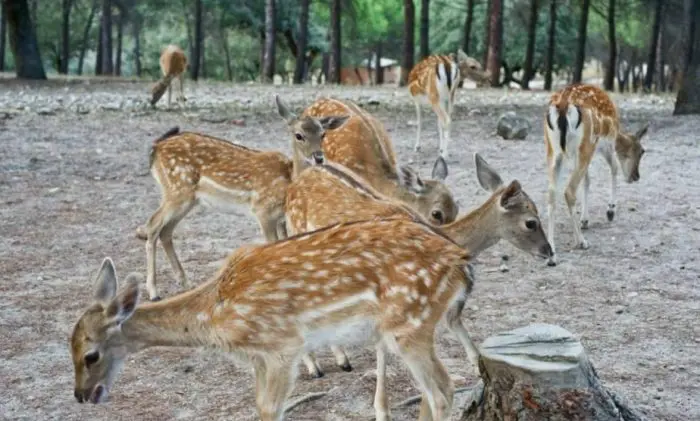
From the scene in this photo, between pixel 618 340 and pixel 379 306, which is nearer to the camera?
pixel 379 306

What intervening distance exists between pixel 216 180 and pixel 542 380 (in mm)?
3680

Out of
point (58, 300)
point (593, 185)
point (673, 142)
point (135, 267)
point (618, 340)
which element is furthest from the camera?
point (673, 142)

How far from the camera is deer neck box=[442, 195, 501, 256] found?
19.4 feet

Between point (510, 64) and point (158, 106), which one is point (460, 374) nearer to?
point (158, 106)

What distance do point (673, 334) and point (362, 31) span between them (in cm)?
3741

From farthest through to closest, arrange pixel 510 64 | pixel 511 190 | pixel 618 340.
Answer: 1. pixel 510 64
2. pixel 511 190
3. pixel 618 340

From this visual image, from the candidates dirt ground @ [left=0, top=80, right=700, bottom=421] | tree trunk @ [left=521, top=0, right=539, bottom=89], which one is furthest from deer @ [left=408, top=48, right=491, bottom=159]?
tree trunk @ [left=521, top=0, right=539, bottom=89]

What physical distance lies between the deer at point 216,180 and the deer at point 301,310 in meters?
2.27

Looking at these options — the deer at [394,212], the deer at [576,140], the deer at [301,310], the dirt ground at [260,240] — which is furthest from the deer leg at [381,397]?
the deer at [576,140]

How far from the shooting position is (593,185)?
34.0 feet

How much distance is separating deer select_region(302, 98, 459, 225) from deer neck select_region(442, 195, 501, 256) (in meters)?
0.78

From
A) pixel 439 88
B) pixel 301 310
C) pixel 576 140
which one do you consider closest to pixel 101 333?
pixel 301 310

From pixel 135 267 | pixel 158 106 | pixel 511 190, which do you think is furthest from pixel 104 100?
pixel 511 190

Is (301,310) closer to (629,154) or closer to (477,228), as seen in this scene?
(477,228)
